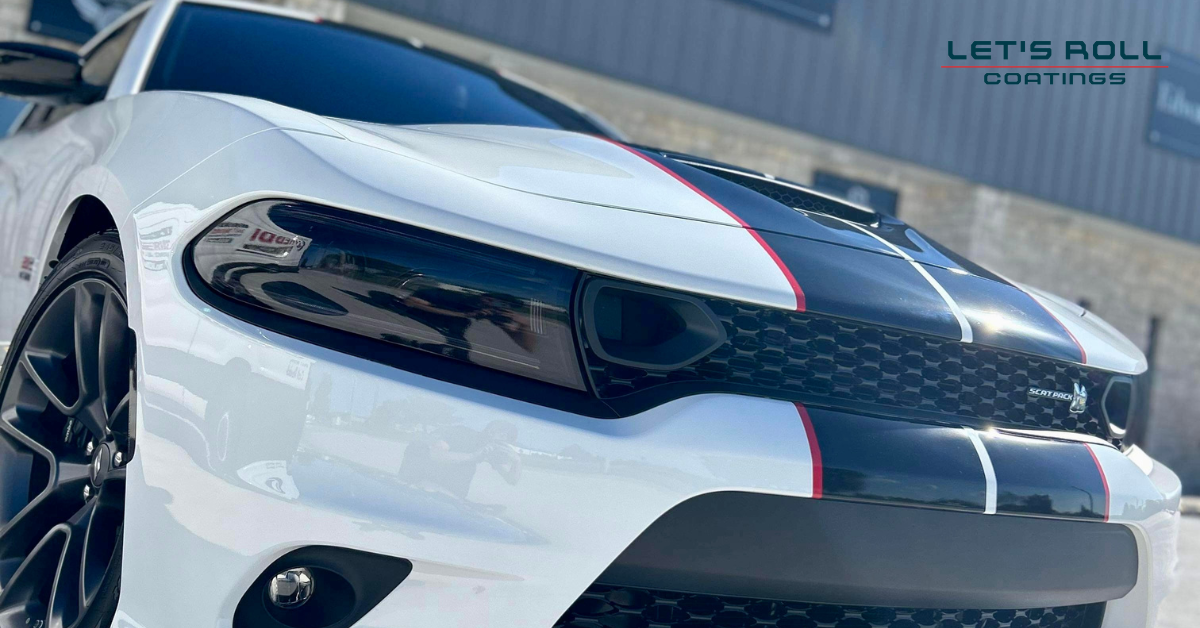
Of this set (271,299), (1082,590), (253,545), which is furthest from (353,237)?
(1082,590)

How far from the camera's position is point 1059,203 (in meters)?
11.3

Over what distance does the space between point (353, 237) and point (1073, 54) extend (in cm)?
1188

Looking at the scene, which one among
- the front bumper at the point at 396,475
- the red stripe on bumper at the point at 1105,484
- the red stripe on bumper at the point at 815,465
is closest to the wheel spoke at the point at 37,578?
the front bumper at the point at 396,475

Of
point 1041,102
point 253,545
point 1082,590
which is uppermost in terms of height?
point 1041,102

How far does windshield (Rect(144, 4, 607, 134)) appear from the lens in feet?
7.35

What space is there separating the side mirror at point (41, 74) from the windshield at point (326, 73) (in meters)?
0.19

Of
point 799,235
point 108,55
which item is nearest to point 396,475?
point 799,235

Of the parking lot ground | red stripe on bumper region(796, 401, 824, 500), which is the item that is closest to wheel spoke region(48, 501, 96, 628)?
red stripe on bumper region(796, 401, 824, 500)

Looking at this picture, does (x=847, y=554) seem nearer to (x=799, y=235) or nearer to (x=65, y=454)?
(x=799, y=235)

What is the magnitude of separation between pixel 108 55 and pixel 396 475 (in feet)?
→ 7.38

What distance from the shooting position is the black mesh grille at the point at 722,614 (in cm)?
117

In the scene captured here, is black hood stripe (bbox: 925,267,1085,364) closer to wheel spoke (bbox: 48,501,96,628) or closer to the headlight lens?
the headlight lens

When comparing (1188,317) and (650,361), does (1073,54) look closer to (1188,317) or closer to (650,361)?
(1188,317)

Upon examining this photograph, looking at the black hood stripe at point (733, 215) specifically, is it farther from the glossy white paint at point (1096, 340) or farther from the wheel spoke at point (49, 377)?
→ the wheel spoke at point (49, 377)
